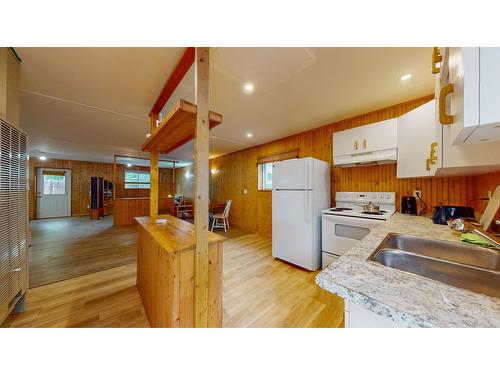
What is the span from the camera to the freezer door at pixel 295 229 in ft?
8.34

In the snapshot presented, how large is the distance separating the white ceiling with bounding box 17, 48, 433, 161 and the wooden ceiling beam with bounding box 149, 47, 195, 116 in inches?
2.1

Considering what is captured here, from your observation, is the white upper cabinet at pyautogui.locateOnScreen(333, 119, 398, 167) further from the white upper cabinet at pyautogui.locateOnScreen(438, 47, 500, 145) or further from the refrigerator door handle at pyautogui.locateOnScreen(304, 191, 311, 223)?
the white upper cabinet at pyautogui.locateOnScreen(438, 47, 500, 145)

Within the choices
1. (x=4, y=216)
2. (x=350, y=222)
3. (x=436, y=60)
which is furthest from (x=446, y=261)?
(x=4, y=216)

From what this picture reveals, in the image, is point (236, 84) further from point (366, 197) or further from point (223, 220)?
point (223, 220)

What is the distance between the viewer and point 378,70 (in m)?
1.68

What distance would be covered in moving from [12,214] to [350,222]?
3354 mm

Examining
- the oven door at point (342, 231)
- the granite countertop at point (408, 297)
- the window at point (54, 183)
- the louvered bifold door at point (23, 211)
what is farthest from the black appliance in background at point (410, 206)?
the window at point (54, 183)

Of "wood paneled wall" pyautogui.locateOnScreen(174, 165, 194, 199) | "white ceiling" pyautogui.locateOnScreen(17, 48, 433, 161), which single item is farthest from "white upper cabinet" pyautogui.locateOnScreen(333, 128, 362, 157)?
"wood paneled wall" pyautogui.locateOnScreen(174, 165, 194, 199)

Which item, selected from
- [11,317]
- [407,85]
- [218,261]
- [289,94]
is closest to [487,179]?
[407,85]

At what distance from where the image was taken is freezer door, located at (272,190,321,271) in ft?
8.34

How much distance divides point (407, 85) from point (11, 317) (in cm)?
461

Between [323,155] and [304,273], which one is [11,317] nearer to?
[304,273]

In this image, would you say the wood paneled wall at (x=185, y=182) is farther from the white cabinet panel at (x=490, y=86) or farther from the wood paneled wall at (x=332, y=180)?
the white cabinet panel at (x=490, y=86)
